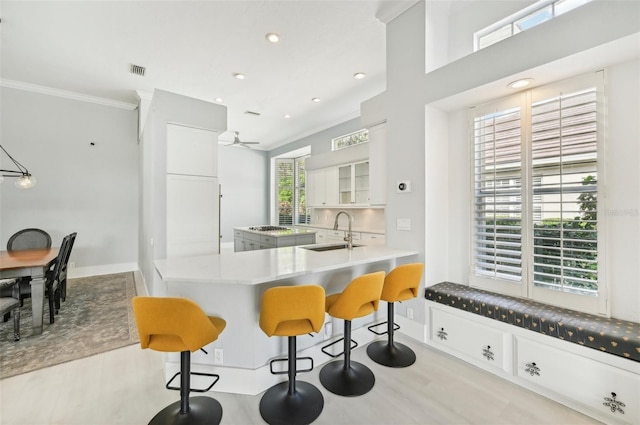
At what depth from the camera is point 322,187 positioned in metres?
6.12

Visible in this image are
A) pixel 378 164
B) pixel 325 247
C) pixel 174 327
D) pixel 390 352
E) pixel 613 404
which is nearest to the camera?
pixel 174 327

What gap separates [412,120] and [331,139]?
3712 mm

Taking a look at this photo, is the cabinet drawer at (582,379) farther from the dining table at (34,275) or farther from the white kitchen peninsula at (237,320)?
the dining table at (34,275)

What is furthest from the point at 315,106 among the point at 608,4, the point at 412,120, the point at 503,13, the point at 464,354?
the point at 464,354

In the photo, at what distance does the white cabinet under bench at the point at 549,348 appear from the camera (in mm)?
1641

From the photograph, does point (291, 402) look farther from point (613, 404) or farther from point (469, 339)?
point (613, 404)

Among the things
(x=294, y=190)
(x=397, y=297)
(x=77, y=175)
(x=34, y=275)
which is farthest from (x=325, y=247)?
(x=294, y=190)

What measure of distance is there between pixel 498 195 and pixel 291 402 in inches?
96.9

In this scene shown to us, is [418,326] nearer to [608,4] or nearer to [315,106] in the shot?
[608,4]

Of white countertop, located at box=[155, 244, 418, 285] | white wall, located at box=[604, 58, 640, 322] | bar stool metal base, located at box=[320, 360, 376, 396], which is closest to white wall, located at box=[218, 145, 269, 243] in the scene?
white countertop, located at box=[155, 244, 418, 285]

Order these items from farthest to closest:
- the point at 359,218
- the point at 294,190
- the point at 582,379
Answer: the point at 294,190
the point at 359,218
the point at 582,379

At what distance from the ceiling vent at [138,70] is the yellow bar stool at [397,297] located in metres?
4.41

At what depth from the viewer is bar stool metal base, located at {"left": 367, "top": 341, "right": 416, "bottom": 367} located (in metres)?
2.36

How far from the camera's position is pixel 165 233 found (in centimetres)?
329
